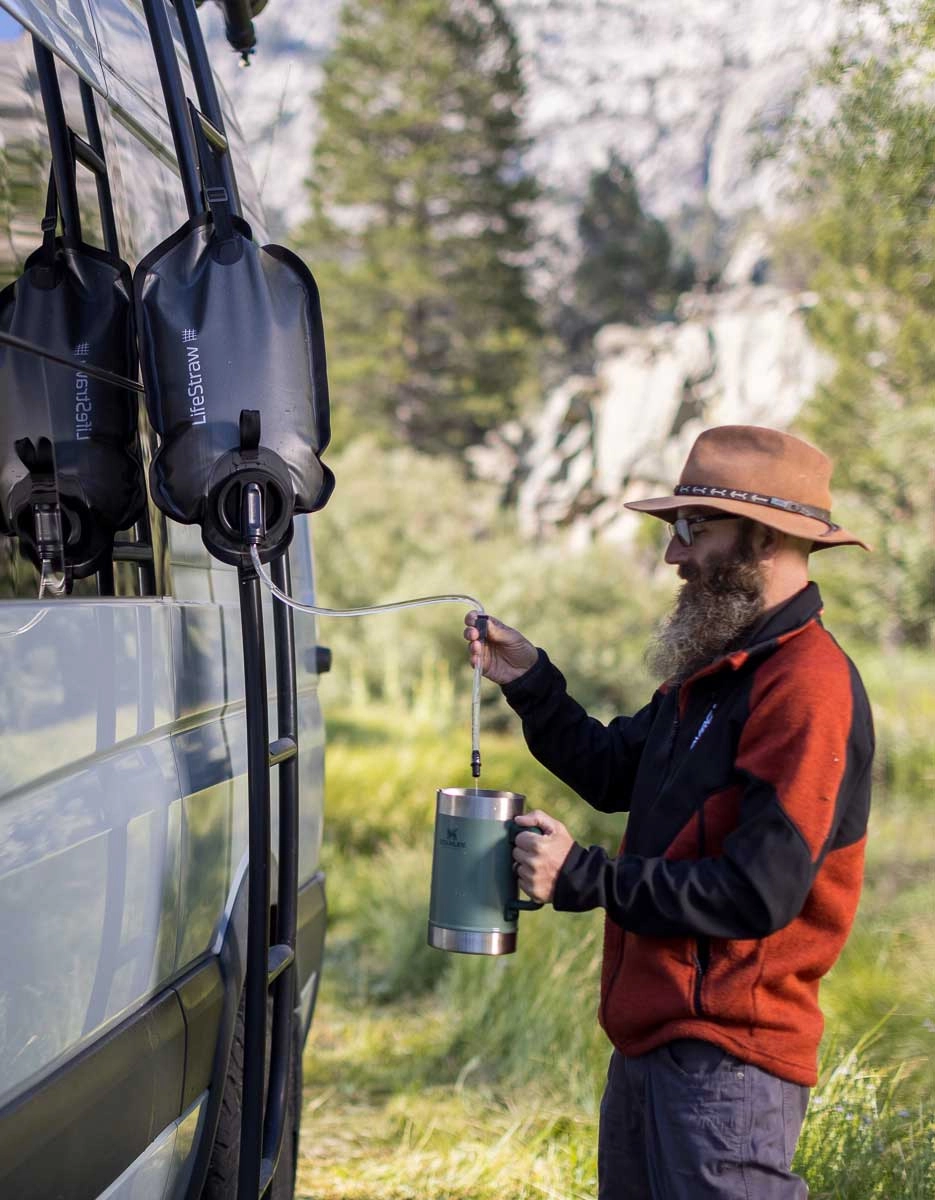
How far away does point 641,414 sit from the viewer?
37938 mm

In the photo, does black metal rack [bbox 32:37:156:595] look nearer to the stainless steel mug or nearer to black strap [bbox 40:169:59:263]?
black strap [bbox 40:169:59:263]

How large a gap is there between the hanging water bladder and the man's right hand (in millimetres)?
539

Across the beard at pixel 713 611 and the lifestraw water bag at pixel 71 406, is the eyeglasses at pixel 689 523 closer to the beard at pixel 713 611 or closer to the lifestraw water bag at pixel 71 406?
the beard at pixel 713 611

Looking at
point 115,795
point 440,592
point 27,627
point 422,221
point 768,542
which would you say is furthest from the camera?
point 422,221

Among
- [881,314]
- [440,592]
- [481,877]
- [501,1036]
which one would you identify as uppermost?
[881,314]

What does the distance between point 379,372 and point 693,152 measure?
87.1m

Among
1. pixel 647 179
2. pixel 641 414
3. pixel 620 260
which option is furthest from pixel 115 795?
pixel 647 179

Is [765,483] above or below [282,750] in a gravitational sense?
above

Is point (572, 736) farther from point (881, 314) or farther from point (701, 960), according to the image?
point (881, 314)

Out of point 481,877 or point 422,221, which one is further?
point 422,221

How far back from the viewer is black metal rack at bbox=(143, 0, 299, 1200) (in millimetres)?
2293

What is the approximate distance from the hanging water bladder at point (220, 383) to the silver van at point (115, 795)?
0.68ft

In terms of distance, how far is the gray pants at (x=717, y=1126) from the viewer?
2.18 metres

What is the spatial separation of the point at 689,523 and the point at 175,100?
1196 millimetres
